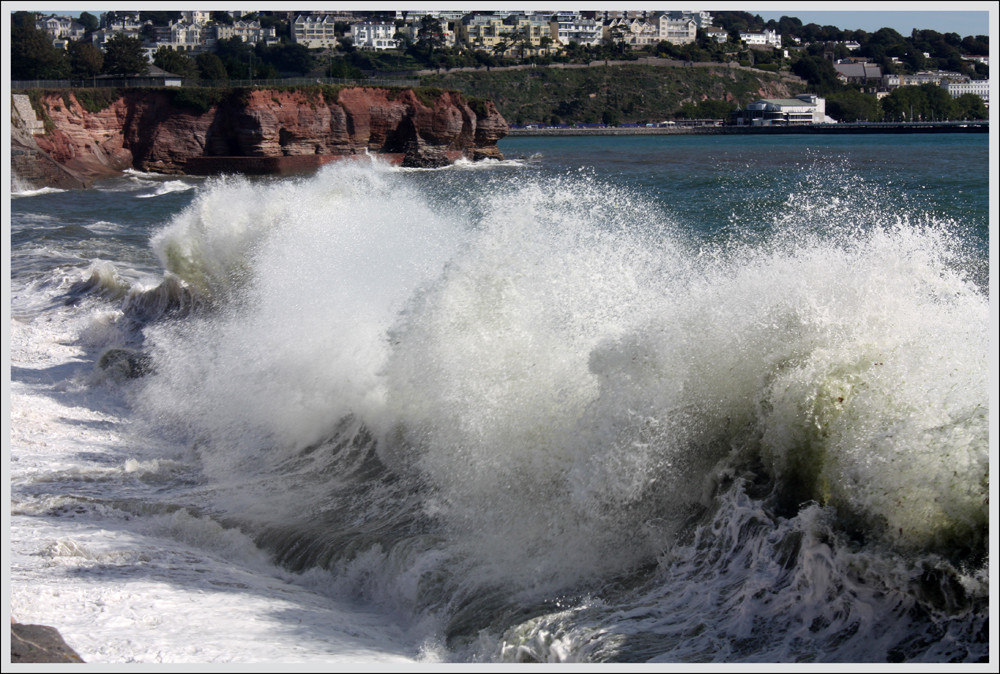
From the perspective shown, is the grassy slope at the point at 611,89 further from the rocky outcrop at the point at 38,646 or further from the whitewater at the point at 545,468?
the rocky outcrop at the point at 38,646

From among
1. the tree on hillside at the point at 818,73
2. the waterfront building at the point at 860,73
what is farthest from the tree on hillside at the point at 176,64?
the tree on hillside at the point at 818,73

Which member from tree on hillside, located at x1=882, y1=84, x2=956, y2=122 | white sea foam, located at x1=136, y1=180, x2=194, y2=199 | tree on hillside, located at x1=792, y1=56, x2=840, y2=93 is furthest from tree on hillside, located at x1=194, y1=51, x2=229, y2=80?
tree on hillside, located at x1=792, y1=56, x2=840, y2=93

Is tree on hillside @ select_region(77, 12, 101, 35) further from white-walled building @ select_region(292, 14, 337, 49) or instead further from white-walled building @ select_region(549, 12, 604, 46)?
white-walled building @ select_region(549, 12, 604, 46)

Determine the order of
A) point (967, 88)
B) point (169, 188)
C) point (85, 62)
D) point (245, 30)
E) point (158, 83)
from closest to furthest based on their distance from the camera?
point (169, 188), point (158, 83), point (85, 62), point (967, 88), point (245, 30)

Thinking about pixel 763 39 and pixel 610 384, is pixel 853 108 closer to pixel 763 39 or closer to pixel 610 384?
pixel 763 39

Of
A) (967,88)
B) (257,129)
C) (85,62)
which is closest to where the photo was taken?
(257,129)

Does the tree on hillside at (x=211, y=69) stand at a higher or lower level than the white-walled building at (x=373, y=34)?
lower

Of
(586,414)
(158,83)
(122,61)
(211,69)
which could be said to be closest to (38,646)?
(586,414)
